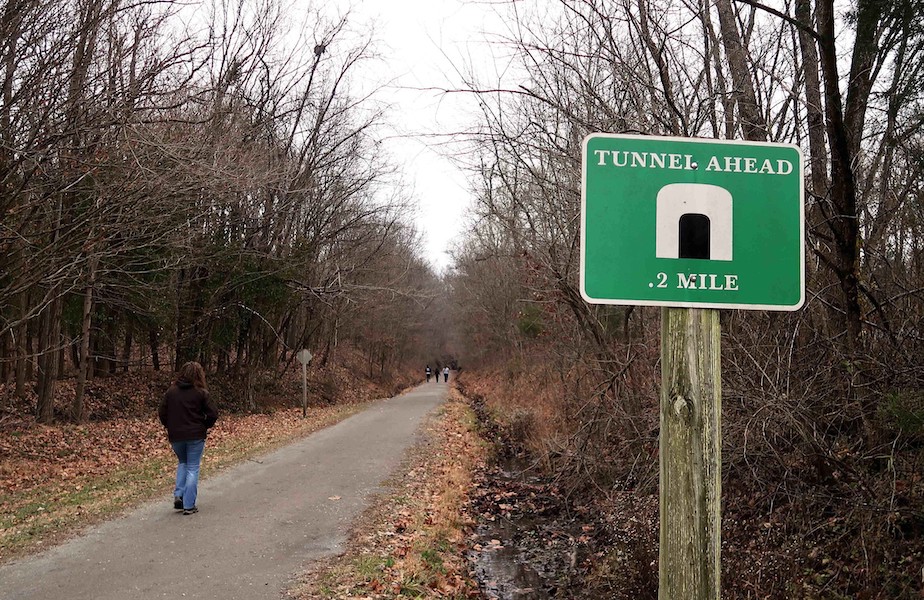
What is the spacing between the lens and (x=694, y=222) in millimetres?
2303

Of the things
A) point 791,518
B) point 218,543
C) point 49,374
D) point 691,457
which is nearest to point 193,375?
point 218,543

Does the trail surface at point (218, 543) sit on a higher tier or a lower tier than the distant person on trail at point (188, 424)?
lower

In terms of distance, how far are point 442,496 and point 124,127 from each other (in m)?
7.02

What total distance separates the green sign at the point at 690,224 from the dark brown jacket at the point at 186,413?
7463 mm

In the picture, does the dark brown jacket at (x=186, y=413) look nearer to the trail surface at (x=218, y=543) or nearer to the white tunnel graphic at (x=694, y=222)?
the trail surface at (x=218, y=543)

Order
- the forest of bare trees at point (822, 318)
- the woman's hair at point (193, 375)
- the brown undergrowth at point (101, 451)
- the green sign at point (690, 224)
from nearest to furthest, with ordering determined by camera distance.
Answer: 1. the green sign at point (690, 224)
2. the forest of bare trees at point (822, 318)
3. the brown undergrowth at point (101, 451)
4. the woman's hair at point (193, 375)

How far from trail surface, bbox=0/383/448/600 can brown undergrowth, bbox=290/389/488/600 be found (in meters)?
0.29

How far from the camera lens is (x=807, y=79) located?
7.02m

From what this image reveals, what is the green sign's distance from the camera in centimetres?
227

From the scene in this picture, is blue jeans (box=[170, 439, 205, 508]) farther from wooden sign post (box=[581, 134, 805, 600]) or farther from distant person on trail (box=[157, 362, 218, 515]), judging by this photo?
wooden sign post (box=[581, 134, 805, 600])

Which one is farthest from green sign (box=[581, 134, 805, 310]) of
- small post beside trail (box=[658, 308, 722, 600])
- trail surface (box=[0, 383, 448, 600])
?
trail surface (box=[0, 383, 448, 600])

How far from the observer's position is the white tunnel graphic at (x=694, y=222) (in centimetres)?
228

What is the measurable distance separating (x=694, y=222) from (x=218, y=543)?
6607mm

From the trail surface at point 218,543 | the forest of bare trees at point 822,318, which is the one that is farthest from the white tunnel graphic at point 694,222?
the trail surface at point 218,543
